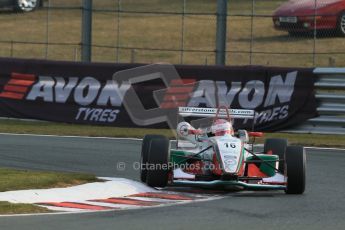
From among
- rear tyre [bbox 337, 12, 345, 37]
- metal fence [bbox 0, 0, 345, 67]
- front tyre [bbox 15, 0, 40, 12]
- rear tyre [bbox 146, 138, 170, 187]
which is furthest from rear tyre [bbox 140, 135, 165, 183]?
front tyre [bbox 15, 0, 40, 12]

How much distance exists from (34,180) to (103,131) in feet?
30.3

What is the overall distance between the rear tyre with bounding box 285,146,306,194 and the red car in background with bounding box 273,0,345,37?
14118mm

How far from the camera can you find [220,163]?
12609mm

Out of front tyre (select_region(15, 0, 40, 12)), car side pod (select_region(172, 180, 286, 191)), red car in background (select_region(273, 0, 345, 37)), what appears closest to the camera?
car side pod (select_region(172, 180, 286, 191))

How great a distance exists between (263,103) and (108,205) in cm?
1039

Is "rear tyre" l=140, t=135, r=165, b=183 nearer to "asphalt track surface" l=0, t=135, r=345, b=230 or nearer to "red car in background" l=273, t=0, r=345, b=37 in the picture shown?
"asphalt track surface" l=0, t=135, r=345, b=230

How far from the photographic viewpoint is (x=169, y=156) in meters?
13.1

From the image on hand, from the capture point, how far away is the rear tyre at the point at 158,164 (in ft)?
42.3

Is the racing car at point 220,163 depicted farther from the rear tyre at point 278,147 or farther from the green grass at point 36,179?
the green grass at point 36,179

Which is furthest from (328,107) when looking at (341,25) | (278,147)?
(341,25)

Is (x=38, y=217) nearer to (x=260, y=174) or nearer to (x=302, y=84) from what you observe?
(x=260, y=174)

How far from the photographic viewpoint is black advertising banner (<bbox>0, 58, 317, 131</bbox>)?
841 inches

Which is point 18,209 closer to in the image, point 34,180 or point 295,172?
point 34,180

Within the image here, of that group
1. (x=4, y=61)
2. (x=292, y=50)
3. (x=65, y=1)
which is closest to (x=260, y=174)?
(x=4, y=61)
